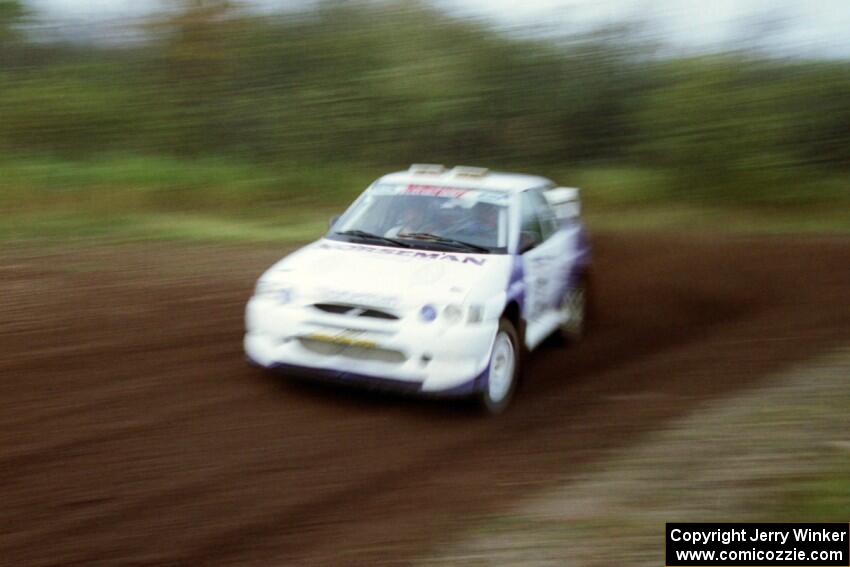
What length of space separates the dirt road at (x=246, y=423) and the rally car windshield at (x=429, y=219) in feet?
4.22

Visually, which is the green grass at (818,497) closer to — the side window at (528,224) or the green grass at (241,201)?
the side window at (528,224)

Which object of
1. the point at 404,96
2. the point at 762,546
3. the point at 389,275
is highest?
the point at 404,96

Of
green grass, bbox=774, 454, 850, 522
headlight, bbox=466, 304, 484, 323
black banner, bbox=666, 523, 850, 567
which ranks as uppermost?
headlight, bbox=466, 304, 484, 323

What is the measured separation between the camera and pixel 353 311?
248 inches

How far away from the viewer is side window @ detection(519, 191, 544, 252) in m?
7.42

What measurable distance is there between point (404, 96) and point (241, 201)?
5254 millimetres

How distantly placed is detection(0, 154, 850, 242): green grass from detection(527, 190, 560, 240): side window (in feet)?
20.3

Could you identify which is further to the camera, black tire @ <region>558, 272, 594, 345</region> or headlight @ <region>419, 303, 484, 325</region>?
black tire @ <region>558, 272, 594, 345</region>

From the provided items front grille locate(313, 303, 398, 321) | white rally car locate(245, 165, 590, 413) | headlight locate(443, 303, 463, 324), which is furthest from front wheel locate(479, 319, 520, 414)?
front grille locate(313, 303, 398, 321)

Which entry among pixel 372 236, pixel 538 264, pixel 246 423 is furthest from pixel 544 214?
pixel 246 423

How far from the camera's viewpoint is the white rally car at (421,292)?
6242 millimetres

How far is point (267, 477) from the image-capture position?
5.39 metres

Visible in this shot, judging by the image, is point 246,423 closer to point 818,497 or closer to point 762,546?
point 762,546

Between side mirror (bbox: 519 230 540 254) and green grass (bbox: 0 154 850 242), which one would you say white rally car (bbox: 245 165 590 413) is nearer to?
side mirror (bbox: 519 230 540 254)
